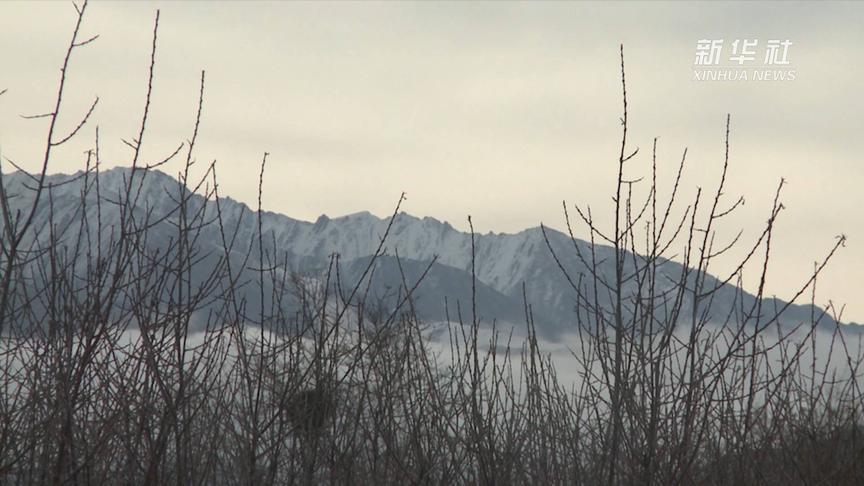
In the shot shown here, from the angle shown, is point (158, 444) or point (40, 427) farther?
point (40, 427)

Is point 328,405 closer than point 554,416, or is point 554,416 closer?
point 328,405

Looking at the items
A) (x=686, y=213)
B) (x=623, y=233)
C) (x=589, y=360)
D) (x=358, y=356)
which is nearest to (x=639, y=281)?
(x=623, y=233)

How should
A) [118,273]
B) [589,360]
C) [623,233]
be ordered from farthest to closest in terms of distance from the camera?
[589,360] < [623,233] < [118,273]

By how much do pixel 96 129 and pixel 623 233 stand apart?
7.60 feet

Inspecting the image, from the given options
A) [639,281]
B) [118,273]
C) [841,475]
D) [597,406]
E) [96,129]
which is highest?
[96,129]

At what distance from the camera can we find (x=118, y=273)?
10.2 ft

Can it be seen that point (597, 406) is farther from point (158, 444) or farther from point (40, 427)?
point (40, 427)

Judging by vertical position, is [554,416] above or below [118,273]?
below

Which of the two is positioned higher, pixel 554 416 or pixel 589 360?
pixel 589 360

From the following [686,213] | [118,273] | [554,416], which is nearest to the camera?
[118,273]

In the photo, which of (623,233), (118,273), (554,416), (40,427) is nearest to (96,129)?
(118,273)

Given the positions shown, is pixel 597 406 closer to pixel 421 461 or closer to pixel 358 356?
pixel 421 461

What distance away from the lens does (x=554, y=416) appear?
593 centimetres

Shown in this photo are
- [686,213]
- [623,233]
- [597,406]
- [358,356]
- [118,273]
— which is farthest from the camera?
[597,406]
